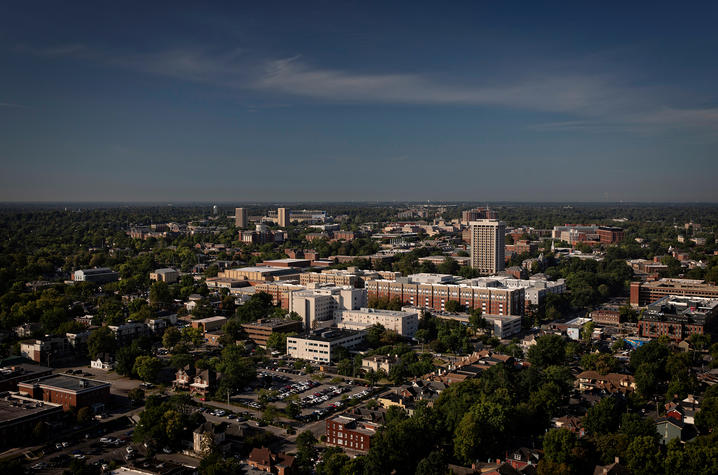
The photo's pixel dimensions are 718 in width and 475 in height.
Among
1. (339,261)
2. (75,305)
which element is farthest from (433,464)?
(339,261)

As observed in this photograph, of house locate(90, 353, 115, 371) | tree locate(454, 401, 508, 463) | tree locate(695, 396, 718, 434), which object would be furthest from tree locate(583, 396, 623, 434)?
house locate(90, 353, 115, 371)

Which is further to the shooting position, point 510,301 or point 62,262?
point 62,262

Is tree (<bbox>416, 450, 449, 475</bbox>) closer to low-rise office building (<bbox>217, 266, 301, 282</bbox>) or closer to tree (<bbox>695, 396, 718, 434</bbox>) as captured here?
tree (<bbox>695, 396, 718, 434</bbox>)

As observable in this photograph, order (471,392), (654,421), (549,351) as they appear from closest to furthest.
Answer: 1. (654,421)
2. (471,392)
3. (549,351)

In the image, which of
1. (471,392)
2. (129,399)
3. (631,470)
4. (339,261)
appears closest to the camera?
(631,470)

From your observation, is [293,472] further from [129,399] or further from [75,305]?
[75,305]

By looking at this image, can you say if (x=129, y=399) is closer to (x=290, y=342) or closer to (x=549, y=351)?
(x=290, y=342)

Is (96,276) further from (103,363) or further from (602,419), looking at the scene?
(602,419)
